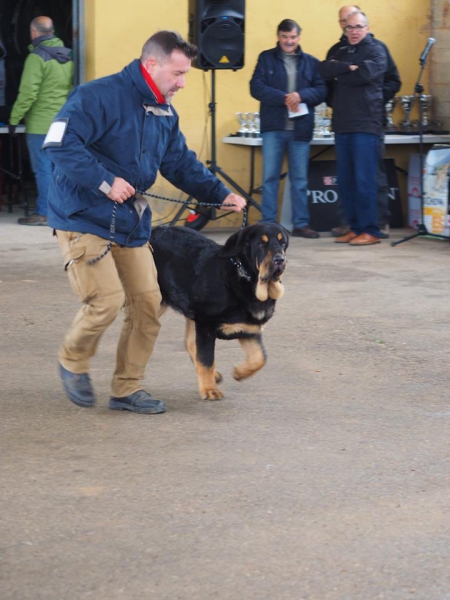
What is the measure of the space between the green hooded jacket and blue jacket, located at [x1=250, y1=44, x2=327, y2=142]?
6.90 feet

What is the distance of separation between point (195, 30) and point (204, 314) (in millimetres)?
6439

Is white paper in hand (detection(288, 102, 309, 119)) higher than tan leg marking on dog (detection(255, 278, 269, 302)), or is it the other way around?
white paper in hand (detection(288, 102, 309, 119))

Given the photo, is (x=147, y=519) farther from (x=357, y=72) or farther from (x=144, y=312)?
(x=357, y=72)

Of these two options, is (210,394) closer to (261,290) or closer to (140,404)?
(140,404)

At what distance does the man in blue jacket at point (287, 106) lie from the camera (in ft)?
36.3

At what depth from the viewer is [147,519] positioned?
4102mm

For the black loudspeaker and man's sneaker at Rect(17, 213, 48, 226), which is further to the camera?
man's sneaker at Rect(17, 213, 48, 226)

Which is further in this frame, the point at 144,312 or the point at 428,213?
the point at 428,213

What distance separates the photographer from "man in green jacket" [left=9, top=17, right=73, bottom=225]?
11594 millimetres

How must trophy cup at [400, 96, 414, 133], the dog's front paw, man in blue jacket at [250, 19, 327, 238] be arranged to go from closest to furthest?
the dog's front paw → man in blue jacket at [250, 19, 327, 238] → trophy cup at [400, 96, 414, 133]

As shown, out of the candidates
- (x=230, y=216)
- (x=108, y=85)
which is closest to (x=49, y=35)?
(x=230, y=216)

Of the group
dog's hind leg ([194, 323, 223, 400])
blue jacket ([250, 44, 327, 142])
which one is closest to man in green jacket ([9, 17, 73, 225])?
blue jacket ([250, 44, 327, 142])

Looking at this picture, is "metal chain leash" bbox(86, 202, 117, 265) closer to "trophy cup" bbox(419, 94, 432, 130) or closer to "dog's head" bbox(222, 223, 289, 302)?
"dog's head" bbox(222, 223, 289, 302)

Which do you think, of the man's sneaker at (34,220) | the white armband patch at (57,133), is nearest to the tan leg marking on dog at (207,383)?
the white armband patch at (57,133)
